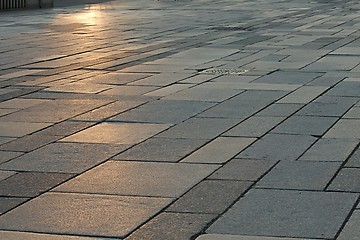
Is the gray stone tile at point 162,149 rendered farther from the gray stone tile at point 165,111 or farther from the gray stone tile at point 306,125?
the gray stone tile at point 165,111

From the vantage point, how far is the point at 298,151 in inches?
313

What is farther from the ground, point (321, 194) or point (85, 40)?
point (321, 194)

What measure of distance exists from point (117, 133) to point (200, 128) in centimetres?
82

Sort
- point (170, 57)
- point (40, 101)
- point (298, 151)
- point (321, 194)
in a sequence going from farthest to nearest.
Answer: point (170, 57)
point (40, 101)
point (298, 151)
point (321, 194)

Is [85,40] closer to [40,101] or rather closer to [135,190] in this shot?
[40,101]

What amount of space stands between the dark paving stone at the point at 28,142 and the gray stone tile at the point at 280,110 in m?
2.37

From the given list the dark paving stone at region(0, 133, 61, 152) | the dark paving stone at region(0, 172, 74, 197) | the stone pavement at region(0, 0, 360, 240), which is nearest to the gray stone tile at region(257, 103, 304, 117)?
the stone pavement at region(0, 0, 360, 240)

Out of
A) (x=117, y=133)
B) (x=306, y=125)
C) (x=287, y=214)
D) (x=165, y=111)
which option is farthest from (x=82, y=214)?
(x=165, y=111)

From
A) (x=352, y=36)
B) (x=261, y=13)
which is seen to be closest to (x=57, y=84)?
(x=352, y=36)

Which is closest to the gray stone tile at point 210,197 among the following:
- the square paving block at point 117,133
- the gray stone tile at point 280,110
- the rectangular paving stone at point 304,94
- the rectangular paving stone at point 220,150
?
the rectangular paving stone at point 220,150

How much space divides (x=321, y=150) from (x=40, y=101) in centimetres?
420

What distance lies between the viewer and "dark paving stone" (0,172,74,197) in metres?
6.73

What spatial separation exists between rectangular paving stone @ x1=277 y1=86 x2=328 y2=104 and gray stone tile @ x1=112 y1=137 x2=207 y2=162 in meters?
2.53

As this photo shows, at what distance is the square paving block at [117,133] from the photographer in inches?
338
